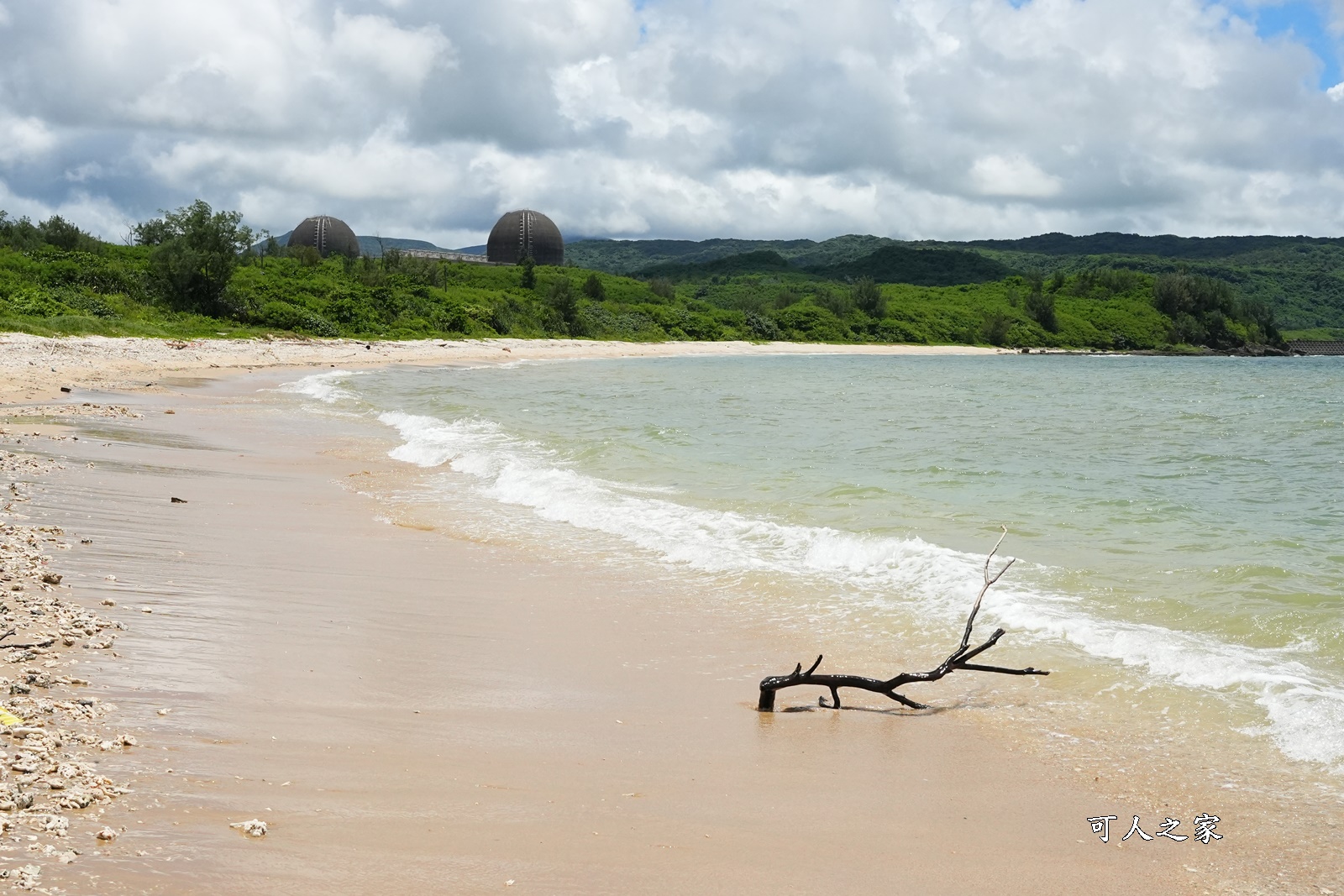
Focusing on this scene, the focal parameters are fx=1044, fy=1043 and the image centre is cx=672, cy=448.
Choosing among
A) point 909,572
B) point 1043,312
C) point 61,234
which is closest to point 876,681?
point 909,572

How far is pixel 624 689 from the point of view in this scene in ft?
18.1

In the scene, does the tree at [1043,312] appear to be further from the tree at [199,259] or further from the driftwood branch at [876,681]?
the driftwood branch at [876,681]

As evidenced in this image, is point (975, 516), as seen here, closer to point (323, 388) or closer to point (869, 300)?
point (323, 388)

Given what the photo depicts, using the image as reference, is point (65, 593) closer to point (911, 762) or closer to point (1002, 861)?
point (911, 762)

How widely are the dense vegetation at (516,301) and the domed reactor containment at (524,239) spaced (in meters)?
8.52

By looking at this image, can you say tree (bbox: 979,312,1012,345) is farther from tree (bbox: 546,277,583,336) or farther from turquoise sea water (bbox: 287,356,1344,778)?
turquoise sea water (bbox: 287,356,1344,778)

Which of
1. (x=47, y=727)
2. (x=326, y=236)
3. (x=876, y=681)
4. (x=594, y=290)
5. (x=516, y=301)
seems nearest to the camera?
(x=47, y=727)

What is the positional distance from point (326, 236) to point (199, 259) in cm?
5025

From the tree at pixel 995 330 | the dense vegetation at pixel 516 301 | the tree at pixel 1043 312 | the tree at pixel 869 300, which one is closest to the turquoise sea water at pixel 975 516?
the dense vegetation at pixel 516 301

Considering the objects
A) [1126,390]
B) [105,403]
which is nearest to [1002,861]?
[105,403]

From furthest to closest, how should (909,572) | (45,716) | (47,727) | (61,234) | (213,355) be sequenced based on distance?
(61,234)
(213,355)
(909,572)
(45,716)
(47,727)

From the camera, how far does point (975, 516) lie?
1116cm

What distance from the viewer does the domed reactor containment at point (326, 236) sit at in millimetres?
92688

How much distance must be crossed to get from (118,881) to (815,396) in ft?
98.3
